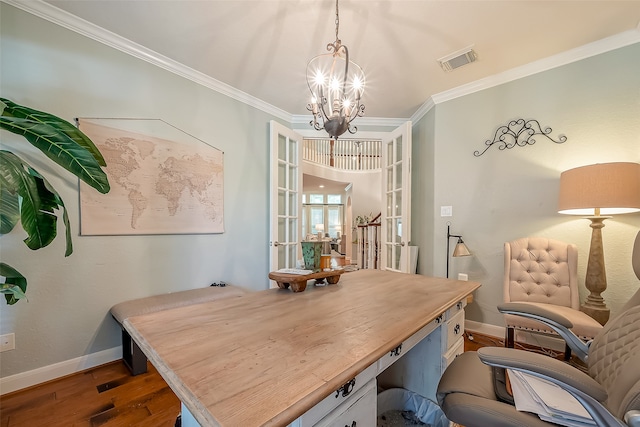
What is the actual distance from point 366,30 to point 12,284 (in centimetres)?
262

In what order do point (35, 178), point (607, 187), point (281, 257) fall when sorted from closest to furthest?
point (35, 178) → point (607, 187) → point (281, 257)

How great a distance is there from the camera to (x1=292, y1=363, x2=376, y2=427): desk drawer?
60cm

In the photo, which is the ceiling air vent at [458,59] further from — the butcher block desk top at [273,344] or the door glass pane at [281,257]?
the door glass pane at [281,257]

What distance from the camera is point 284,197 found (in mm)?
3402

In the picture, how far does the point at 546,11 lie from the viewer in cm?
178

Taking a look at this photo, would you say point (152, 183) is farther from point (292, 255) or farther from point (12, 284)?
point (292, 255)

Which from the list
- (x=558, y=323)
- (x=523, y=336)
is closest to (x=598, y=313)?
(x=523, y=336)

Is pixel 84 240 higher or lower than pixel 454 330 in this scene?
higher

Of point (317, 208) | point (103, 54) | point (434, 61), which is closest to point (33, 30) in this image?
point (103, 54)

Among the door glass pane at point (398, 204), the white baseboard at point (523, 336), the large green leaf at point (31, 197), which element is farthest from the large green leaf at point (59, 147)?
the white baseboard at point (523, 336)

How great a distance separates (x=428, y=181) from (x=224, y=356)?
3.03m

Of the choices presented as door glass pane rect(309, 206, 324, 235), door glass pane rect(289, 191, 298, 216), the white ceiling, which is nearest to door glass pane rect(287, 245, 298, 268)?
door glass pane rect(289, 191, 298, 216)

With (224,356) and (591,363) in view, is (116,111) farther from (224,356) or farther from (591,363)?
(591,363)

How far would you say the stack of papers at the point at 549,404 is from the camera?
716 millimetres
